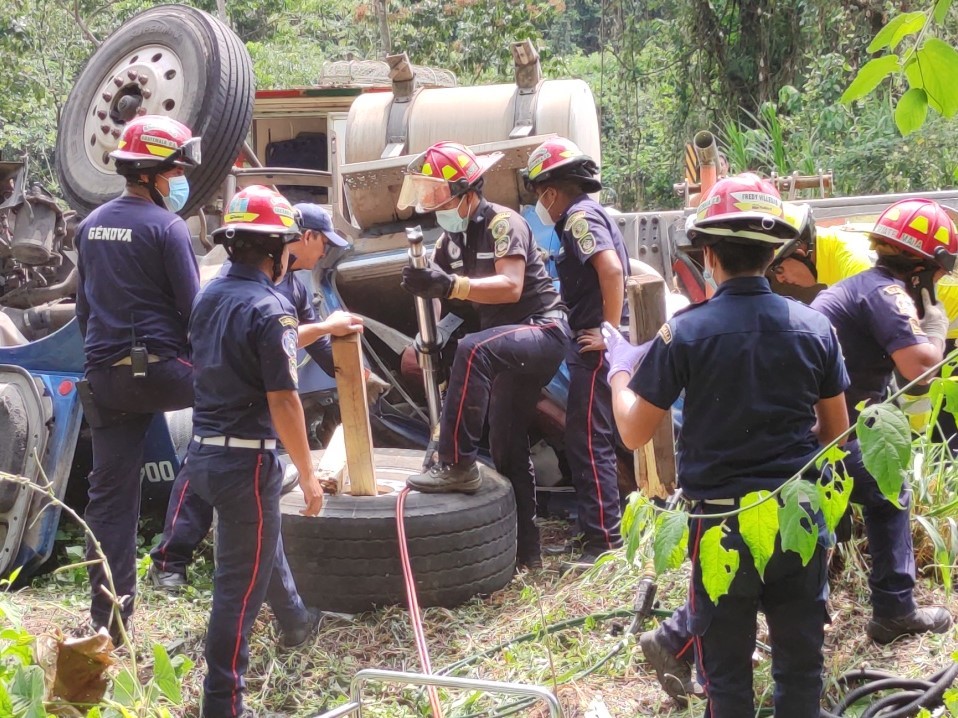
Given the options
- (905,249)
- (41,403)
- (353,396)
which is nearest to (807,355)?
(905,249)

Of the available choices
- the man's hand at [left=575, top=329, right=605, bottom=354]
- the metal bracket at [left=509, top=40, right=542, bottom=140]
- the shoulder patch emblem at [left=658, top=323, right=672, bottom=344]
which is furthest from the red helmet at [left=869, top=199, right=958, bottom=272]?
the metal bracket at [left=509, top=40, right=542, bottom=140]

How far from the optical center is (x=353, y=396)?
14.3 feet

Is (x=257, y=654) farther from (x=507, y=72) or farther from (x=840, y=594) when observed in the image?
(x=507, y=72)

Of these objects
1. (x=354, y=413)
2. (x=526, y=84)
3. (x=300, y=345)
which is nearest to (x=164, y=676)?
(x=300, y=345)

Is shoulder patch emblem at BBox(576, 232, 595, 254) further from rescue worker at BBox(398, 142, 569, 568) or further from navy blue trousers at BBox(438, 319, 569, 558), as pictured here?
navy blue trousers at BBox(438, 319, 569, 558)

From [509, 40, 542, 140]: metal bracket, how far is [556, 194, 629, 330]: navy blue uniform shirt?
57.3 inches

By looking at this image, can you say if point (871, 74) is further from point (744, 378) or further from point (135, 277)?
point (135, 277)

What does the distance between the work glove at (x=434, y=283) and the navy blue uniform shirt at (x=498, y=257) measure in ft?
0.81

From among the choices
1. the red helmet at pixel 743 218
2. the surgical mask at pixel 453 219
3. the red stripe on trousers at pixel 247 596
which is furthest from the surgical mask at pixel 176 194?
the red helmet at pixel 743 218

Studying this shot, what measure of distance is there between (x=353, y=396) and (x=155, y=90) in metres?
3.28

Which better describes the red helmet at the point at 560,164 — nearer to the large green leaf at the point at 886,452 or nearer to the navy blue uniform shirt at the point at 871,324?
the navy blue uniform shirt at the point at 871,324

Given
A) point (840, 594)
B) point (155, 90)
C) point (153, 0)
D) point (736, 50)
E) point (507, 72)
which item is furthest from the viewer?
point (153, 0)

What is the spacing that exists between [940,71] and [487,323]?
10.8 feet

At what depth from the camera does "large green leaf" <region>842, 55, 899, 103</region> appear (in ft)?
5.36
